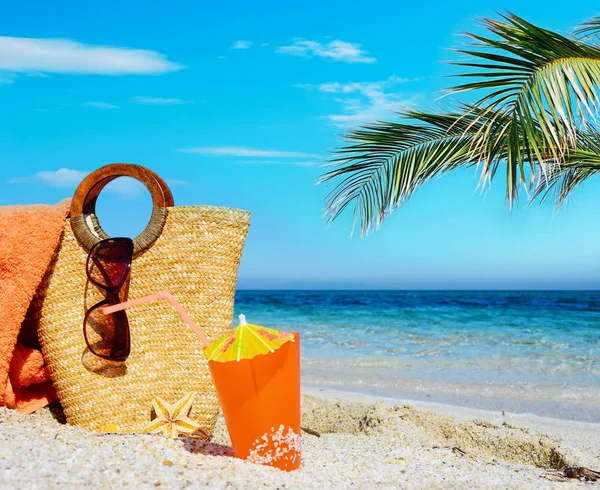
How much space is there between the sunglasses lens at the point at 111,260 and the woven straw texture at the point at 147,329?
A: 0.08 meters

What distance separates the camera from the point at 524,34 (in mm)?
2949

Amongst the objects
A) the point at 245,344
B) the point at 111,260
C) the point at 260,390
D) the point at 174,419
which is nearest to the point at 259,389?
the point at 260,390

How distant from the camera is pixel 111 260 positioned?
8.39 ft

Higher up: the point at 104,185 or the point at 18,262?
the point at 104,185

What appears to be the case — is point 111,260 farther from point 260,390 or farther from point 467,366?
point 467,366

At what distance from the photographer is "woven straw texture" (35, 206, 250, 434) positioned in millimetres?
2584

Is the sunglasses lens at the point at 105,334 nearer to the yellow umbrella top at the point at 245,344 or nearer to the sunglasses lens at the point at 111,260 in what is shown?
the sunglasses lens at the point at 111,260

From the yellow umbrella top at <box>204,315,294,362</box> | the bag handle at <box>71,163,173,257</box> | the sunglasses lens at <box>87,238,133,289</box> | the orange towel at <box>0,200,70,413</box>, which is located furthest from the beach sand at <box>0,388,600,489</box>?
the bag handle at <box>71,163,173,257</box>

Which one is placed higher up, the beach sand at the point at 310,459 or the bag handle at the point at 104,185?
the bag handle at the point at 104,185

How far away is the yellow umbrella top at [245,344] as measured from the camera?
67.3 inches

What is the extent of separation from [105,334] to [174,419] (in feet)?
1.56

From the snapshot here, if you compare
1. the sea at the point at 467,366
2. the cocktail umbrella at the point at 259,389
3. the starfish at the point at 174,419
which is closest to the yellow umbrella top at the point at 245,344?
the cocktail umbrella at the point at 259,389

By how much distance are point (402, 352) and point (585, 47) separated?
4625 mm

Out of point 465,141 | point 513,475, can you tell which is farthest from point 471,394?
point 513,475
